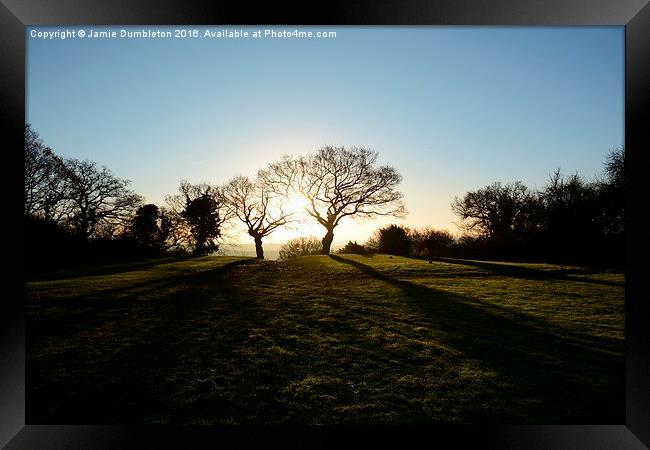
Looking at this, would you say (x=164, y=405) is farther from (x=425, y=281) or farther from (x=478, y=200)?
(x=478, y=200)

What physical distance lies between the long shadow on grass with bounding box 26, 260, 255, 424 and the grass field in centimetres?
2

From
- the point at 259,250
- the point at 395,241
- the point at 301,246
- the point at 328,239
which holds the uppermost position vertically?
the point at 328,239

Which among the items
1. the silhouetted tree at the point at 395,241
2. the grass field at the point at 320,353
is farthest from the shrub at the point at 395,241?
the grass field at the point at 320,353

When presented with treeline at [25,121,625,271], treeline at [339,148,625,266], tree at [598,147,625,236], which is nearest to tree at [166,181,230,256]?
treeline at [25,121,625,271]

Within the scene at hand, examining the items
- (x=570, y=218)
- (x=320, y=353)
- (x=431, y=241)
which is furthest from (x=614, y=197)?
(x=320, y=353)

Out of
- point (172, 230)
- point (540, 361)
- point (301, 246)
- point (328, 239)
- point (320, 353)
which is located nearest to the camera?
point (540, 361)

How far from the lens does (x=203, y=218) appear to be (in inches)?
604

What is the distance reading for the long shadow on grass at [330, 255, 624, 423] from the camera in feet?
13.8

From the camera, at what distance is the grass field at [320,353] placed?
4.18 meters

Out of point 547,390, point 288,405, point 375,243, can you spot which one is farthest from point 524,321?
point 375,243

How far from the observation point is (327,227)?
58.4 ft

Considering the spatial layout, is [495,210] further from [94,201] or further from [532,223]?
[94,201]
